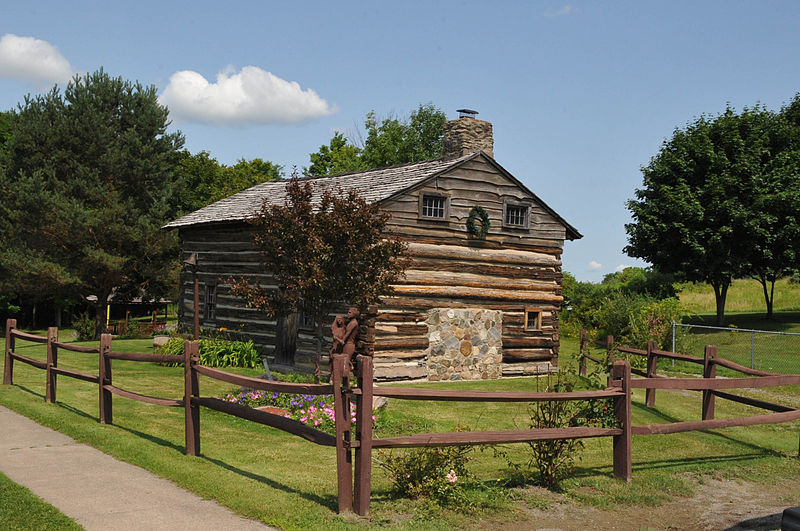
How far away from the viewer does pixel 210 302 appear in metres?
25.1

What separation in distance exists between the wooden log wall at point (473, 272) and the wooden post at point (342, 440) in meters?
12.6

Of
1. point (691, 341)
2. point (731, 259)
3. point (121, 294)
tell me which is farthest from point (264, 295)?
point (731, 259)

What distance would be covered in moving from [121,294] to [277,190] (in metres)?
13.3

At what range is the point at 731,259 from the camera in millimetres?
34312

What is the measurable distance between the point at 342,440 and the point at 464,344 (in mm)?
14716

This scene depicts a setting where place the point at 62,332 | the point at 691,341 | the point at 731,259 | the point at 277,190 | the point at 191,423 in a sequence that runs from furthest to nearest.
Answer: the point at 62,332 < the point at 731,259 < the point at 277,190 < the point at 691,341 < the point at 191,423

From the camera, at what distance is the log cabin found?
788 inches

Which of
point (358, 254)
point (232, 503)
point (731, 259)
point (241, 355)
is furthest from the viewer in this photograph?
point (731, 259)

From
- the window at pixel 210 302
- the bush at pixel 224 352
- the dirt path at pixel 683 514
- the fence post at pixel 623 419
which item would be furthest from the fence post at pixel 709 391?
the window at pixel 210 302

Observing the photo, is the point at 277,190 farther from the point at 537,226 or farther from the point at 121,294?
the point at 121,294

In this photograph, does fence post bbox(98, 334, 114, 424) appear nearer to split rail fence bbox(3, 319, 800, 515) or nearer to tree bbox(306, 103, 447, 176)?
split rail fence bbox(3, 319, 800, 515)

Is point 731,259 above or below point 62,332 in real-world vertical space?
above

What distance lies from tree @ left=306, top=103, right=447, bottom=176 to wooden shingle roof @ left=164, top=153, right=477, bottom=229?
83.8ft

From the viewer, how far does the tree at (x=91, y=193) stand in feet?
104
